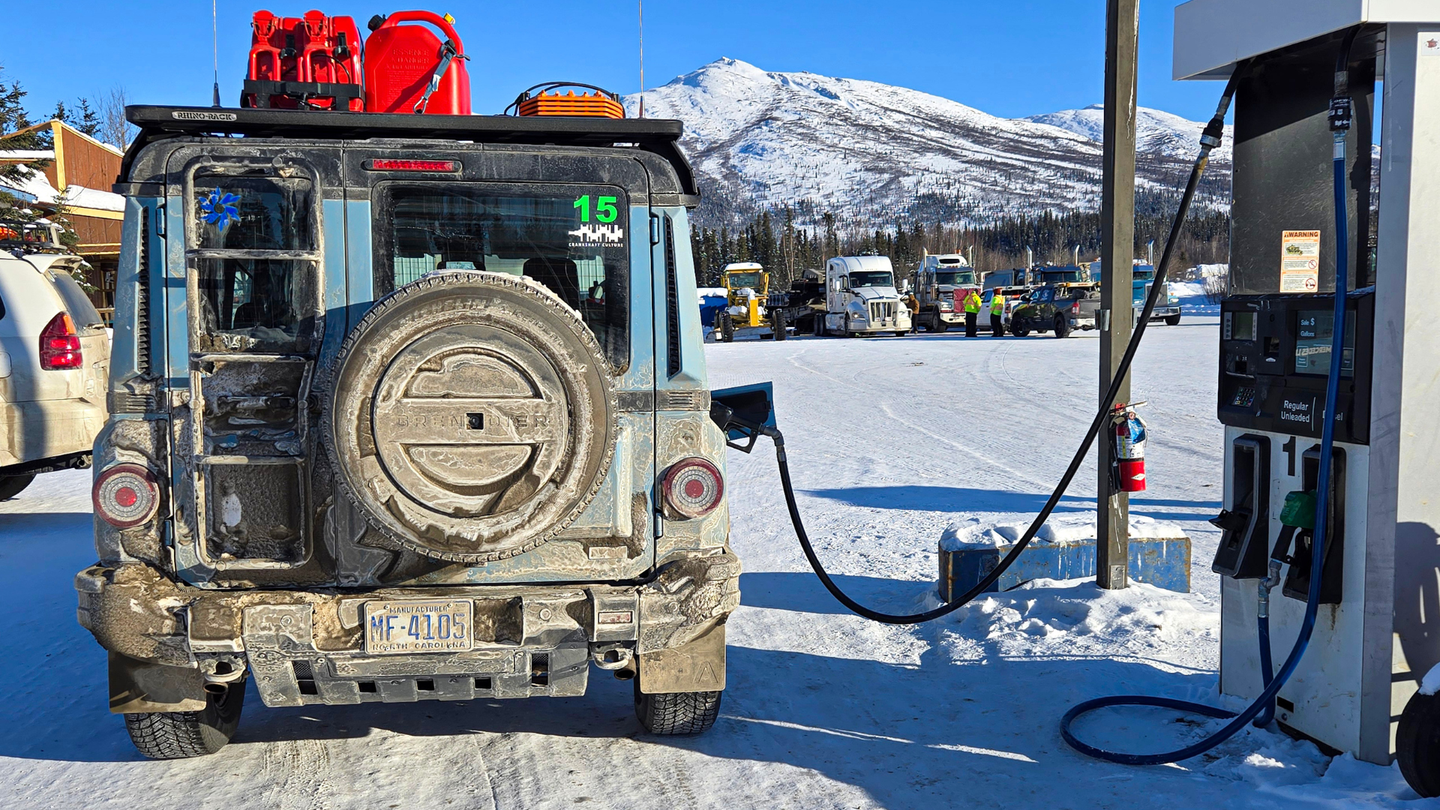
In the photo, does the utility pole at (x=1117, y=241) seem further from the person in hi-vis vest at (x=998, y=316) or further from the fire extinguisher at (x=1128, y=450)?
the person in hi-vis vest at (x=998, y=316)

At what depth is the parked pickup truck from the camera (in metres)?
34.2

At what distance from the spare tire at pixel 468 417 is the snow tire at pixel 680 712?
42.2 inches

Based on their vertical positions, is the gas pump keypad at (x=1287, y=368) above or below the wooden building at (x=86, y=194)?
below

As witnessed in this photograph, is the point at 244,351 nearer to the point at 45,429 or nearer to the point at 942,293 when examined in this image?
the point at 45,429

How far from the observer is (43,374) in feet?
28.1

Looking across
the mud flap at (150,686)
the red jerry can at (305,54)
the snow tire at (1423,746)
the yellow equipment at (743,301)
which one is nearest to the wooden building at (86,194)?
the yellow equipment at (743,301)

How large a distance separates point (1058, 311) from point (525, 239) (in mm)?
32617

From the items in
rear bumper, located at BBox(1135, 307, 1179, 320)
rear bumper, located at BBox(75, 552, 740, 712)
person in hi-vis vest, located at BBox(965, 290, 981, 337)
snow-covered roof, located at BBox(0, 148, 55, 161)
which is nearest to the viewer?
rear bumper, located at BBox(75, 552, 740, 712)

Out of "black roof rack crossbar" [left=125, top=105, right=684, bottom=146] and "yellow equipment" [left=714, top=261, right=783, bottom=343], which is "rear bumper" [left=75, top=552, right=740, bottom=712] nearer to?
"black roof rack crossbar" [left=125, top=105, right=684, bottom=146]

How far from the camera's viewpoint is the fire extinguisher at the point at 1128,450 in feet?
18.4

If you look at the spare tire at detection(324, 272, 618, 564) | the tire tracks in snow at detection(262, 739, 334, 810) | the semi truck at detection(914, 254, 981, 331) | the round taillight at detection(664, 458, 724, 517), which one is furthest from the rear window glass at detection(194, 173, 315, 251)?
the semi truck at detection(914, 254, 981, 331)

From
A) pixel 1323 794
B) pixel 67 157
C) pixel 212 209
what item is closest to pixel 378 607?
pixel 212 209

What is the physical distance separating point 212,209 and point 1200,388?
16.4m

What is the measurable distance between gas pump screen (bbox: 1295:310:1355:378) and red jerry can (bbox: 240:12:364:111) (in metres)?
3.93
